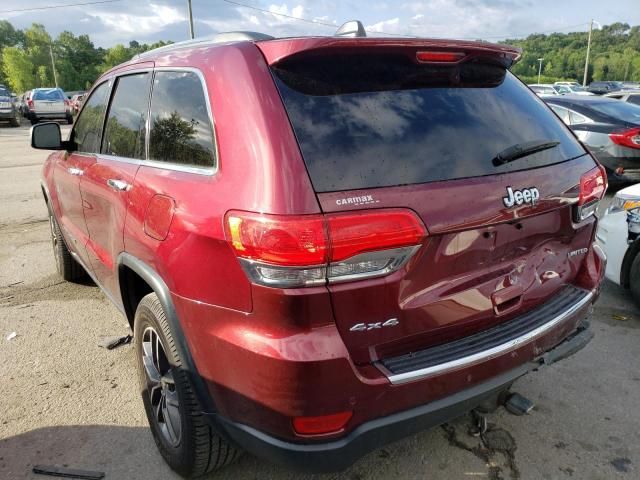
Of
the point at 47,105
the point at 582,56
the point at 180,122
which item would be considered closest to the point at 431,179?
the point at 180,122

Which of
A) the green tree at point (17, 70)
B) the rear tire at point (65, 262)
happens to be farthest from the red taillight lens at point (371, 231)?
the green tree at point (17, 70)

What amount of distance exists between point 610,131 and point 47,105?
25.5 m

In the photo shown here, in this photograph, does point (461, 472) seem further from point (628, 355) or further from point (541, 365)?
point (628, 355)

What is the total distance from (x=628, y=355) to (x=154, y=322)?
2966 mm

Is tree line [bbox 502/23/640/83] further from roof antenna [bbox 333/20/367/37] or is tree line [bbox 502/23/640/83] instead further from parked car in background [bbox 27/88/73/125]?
roof antenna [bbox 333/20/367/37]

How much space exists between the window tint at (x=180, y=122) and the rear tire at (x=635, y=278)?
334 centimetres

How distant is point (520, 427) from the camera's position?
2.73 metres

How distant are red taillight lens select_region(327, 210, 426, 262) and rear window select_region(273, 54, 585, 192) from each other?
120 millimetres

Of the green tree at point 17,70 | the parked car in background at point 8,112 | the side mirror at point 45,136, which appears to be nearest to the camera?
the side mirror at point 45,136

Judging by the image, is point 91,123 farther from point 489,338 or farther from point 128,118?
point 489,338

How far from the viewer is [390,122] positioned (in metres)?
1.95

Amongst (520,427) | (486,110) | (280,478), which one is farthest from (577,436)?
(486,110)

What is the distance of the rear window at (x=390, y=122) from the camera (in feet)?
5.94

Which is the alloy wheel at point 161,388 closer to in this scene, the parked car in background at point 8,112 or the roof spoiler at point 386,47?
the roof spoiler at point 386,47
